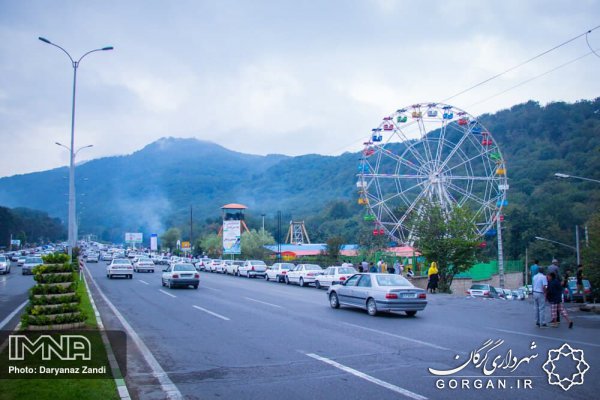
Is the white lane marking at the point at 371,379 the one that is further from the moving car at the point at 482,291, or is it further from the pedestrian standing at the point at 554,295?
the moving car at the point at 482,291

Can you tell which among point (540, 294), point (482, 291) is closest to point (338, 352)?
point (540, 294)

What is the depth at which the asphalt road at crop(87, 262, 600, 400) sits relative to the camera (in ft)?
26.1

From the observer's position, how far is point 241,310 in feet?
60.4

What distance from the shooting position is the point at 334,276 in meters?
31.0

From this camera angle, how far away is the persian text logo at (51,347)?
9609 mm

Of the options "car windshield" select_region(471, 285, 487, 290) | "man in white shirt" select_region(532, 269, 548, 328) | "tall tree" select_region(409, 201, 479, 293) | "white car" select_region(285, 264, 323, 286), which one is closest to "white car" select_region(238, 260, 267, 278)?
"white car" select_region(285, 264, 323, 286)

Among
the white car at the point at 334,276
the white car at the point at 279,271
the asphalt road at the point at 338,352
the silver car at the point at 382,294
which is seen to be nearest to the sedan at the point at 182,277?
the white car at the point at 334,276

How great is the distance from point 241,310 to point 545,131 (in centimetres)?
8829

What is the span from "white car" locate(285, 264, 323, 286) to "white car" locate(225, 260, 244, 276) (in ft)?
42.1

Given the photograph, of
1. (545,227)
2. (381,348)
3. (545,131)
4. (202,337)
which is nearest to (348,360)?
(381,348)

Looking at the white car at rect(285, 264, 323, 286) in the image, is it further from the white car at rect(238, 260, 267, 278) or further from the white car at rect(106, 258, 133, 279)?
the white car at rect(106, 258, 133, 279)

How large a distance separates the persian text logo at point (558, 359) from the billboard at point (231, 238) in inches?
2035

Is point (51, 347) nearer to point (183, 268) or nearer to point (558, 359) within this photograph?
point (558, 359)

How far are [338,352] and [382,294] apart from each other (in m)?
6.38
